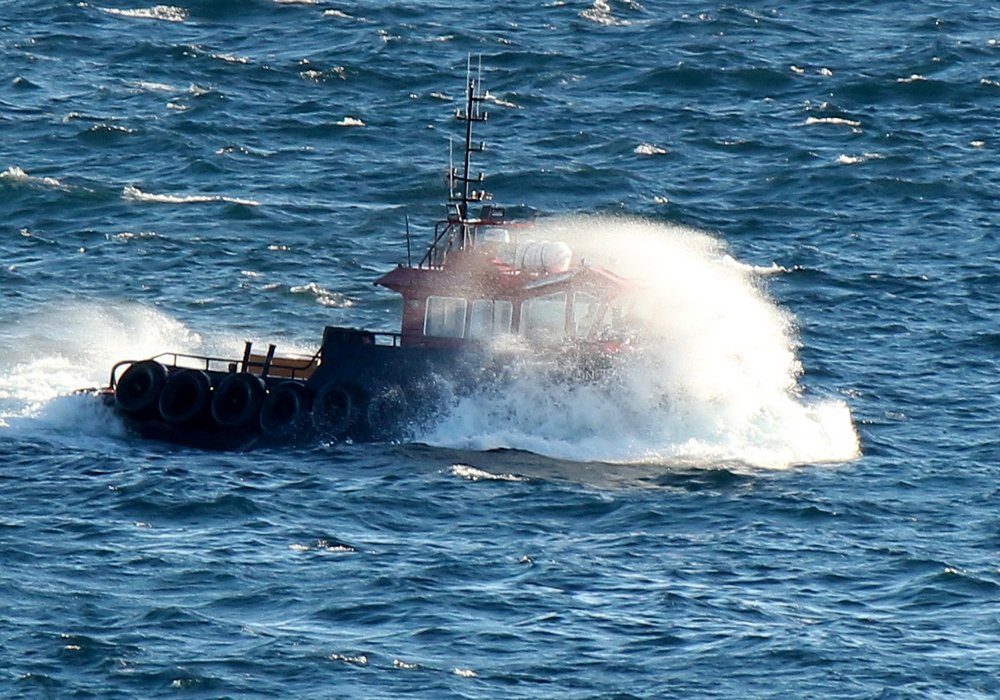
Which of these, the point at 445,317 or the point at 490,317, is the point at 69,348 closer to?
the point at 445,317

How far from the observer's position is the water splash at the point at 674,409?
41.2m

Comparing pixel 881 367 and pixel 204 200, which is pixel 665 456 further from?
pixel 204 200

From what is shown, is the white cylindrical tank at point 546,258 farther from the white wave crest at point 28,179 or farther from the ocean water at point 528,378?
the white wave crest at point 28,179

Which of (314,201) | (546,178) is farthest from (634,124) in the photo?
(314,201)

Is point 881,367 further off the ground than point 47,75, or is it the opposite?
point 47,75

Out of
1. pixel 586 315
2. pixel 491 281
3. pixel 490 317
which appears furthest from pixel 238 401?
pixel 586 315

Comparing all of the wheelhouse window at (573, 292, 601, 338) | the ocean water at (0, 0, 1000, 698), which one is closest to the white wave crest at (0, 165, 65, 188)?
the ocean water at (0, 0, 1000, 698)

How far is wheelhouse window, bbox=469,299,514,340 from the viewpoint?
138 feet

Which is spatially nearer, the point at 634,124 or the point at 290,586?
the point at 290,586

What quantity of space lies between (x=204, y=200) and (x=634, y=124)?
1672 centimetres

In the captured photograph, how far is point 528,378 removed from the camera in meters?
41.6

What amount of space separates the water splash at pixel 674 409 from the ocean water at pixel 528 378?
9 centimetres

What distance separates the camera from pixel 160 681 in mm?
29219

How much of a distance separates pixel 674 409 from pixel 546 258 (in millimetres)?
4150
